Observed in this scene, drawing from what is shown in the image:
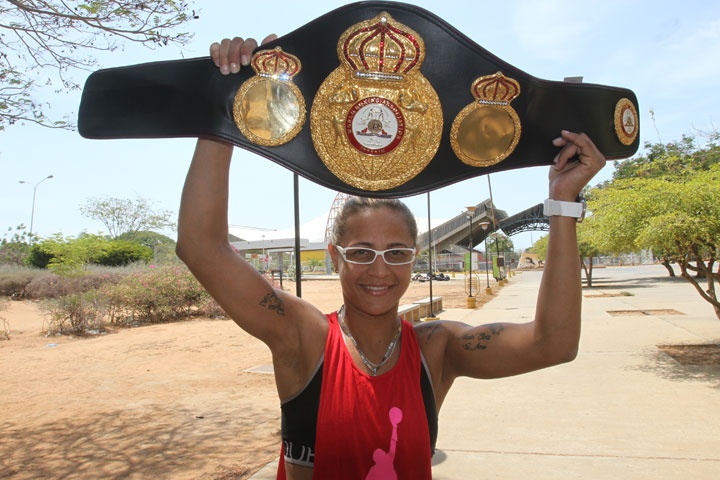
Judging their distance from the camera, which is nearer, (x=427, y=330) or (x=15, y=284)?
(x=427, y=330)

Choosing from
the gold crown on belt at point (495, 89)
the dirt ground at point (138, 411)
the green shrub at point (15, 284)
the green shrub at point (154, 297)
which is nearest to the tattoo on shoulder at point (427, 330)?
the gold crown on belt at point (495, 89)

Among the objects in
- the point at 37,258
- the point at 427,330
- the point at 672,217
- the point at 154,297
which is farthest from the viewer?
the point at 37,258

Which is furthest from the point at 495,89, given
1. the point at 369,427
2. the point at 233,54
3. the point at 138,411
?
the point at 138,411

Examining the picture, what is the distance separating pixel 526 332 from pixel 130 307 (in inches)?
659

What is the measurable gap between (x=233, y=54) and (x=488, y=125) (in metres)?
0.76

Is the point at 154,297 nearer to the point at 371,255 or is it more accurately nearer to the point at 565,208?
the point at 371,255

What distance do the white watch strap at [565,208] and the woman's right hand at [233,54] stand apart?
3.12 ft

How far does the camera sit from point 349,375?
1.50 meters

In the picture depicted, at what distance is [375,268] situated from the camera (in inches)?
61.2

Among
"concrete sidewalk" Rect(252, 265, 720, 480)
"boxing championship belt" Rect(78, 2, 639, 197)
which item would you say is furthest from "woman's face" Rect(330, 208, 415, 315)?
"concrete sidewalk" Rect(252, 265, 720, 480)

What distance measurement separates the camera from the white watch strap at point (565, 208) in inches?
58.7

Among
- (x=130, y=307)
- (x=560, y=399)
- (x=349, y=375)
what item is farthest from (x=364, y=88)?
(x=130, y=307)

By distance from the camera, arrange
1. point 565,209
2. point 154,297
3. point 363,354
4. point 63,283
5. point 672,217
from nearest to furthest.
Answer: point 565,209 < point 363,354 < point 672,217 < point 154,297 < point 63,283

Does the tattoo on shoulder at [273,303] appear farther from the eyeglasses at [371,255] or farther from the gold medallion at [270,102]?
the gold medallion at [270,102]
